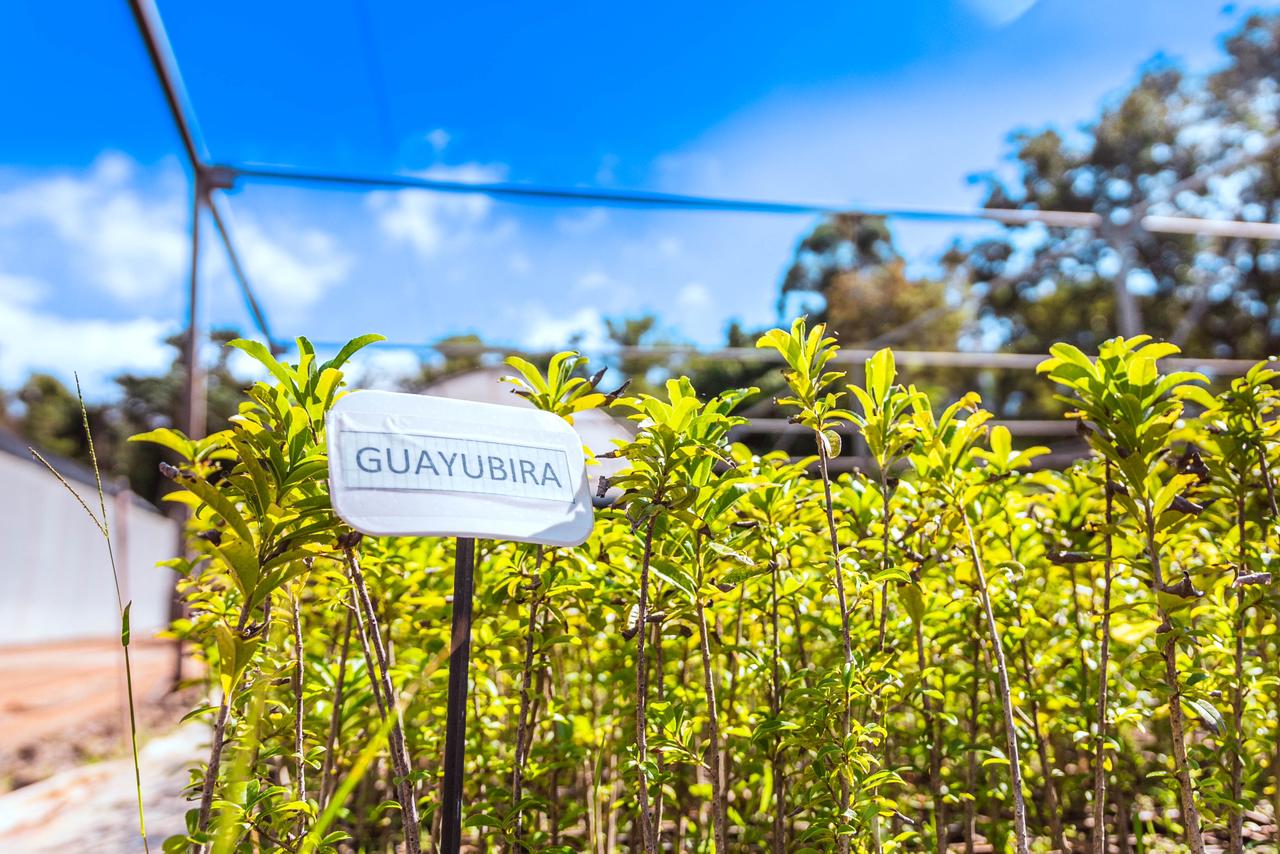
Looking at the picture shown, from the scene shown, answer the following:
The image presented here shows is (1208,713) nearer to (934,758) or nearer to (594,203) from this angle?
(934,758)

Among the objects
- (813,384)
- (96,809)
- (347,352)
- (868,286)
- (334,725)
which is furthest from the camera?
(868,286)

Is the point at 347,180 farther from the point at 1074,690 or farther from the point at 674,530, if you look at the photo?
the point at 1074,690

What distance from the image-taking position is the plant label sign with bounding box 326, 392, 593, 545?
105 cm

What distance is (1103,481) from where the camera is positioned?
63.3 inches

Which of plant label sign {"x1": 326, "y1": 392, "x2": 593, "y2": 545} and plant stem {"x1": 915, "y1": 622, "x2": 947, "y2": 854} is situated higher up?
plant label sign {"x1": 326, "y1": 392, "x2": 593, "y2": 545}

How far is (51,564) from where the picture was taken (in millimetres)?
14594

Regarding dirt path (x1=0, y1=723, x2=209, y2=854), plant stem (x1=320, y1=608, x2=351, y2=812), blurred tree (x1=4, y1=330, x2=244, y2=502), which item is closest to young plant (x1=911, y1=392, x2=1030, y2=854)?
plant stem (x1=320, y1=608, x2=351, y2=812)

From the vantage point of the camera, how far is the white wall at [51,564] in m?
12.9

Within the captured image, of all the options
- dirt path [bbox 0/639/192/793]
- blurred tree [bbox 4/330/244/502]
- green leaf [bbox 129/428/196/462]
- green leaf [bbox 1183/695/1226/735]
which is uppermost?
blurred tree [bbox 4/330/244/502]

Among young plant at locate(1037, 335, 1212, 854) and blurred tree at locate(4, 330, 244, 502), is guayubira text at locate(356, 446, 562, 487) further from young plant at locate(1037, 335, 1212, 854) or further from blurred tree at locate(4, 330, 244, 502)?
blurred tree at locate(4, 330, 244, 502)

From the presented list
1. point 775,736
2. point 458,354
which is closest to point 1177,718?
point 775,736

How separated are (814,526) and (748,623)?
32 cm

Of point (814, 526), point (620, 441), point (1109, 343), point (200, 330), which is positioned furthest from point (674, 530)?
point (200, 330)

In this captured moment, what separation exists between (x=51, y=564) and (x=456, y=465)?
17.1m
